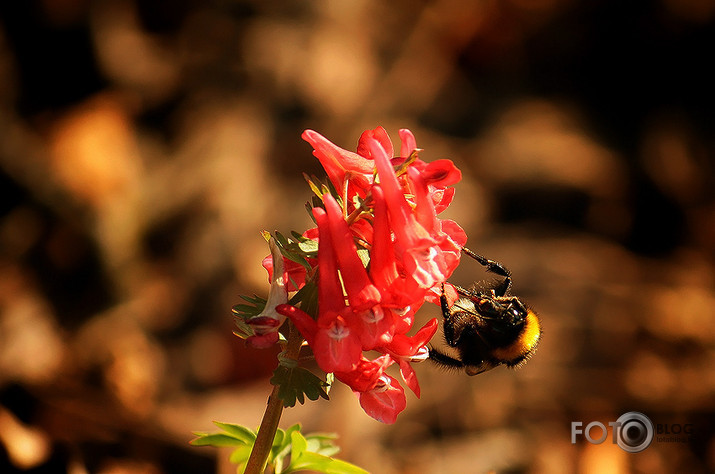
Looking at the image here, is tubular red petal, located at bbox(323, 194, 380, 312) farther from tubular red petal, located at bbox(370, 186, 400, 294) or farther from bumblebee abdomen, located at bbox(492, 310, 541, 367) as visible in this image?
bumblebee abdomen, located at bbox(492, 310, 541, 367)

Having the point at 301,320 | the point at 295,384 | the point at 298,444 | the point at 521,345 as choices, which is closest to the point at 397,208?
the point at 301,320

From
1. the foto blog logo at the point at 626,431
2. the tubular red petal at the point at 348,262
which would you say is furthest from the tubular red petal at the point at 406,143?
the foto blog logo at the point at 626,431

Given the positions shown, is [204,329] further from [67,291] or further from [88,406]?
[88,406]

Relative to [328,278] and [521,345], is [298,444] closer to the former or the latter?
[328,278]

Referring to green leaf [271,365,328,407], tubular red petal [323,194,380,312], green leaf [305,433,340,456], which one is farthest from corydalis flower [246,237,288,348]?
green leaf [305,433,340,456]

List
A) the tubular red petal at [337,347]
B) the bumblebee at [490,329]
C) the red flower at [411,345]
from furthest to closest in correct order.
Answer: the bumblebee at [490,329] → the red flower at [411,345] → the tubular red petal at [337,347]

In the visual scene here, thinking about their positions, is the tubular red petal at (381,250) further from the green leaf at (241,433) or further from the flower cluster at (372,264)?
the green leaf at (241,433)
